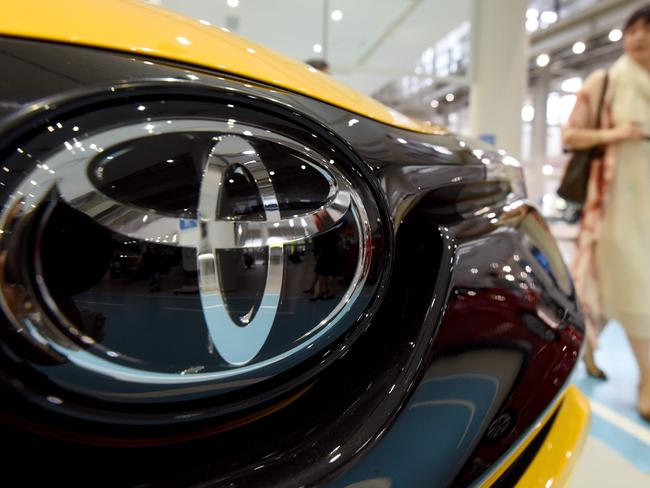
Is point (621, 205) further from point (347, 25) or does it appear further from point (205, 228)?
point (347, 25)

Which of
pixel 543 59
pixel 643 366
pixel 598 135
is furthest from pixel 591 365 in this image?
pixel 543 59

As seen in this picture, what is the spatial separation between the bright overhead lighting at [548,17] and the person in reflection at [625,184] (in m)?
8.85

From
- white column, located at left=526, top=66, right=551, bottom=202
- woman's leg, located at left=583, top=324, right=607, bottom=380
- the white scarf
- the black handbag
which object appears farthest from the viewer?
white column, located at left=526, top=66, right=551, bottom=202

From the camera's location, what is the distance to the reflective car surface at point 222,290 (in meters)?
0.26

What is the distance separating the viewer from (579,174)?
151 cm

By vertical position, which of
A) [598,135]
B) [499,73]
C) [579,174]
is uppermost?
[499,73]

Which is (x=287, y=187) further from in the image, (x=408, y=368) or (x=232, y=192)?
(x=408, y=368)

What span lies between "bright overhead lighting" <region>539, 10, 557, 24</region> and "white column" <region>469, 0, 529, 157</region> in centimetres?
601

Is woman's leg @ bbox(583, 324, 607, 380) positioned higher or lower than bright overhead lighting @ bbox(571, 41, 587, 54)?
lower

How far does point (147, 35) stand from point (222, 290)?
0.22 metres

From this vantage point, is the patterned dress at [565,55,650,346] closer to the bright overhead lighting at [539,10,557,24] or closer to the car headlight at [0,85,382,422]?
the car headlight at [0,85,382,422]

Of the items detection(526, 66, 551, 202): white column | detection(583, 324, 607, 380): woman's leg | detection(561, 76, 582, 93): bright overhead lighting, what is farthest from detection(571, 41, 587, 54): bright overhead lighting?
detection(583, 324, 607, 380): woman's leg

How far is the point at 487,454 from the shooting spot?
396 millimetres

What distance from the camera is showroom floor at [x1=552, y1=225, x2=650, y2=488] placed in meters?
1.06
